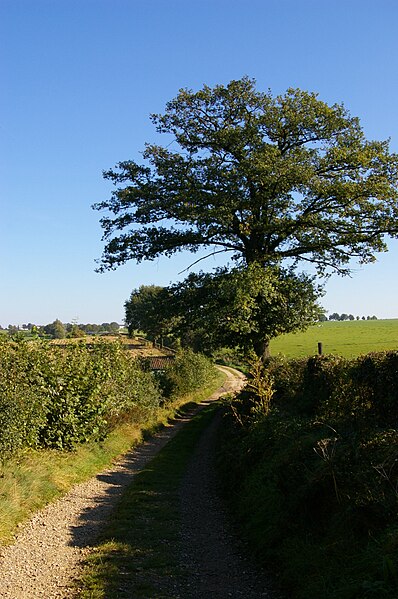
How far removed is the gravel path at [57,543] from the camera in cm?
697

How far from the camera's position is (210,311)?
72.9 ft

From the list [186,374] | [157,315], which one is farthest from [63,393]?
[186,374]

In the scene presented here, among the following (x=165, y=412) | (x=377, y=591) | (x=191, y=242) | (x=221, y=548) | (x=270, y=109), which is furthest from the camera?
(x=165, y=412)

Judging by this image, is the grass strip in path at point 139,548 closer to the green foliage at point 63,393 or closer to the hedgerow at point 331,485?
the hedgerow at point 331,485

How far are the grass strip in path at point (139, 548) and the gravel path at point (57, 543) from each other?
0.98 feet

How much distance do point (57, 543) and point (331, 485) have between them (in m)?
4.95

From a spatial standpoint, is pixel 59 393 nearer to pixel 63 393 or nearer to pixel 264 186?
pixel 63 393

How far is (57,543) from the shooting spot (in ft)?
28.7

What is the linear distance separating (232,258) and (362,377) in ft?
48.7

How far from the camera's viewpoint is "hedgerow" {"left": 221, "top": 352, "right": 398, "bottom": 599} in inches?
218

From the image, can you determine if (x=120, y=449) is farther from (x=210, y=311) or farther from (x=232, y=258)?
(x=232, y=258)

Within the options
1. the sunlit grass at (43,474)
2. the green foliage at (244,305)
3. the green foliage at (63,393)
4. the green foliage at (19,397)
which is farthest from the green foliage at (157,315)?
the green foliage at (19,397)

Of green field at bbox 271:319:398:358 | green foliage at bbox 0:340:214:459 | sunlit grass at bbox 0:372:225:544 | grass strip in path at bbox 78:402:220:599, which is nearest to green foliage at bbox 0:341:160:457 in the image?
green foliage at bbox 0:340:214:459

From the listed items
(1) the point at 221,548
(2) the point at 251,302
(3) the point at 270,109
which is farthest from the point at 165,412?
(1) the point at 221,548
